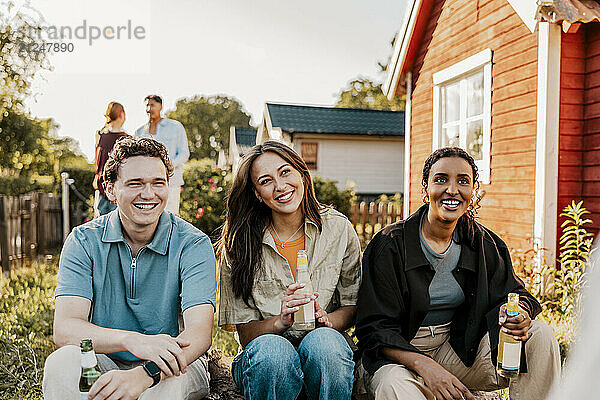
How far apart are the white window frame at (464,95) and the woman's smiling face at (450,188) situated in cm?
429

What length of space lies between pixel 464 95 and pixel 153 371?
6.71 meters

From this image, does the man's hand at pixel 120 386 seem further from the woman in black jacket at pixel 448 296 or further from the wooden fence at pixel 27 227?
the wooden fence at pixel 27 227

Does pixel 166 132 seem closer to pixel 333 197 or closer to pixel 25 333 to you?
pixel 25 333

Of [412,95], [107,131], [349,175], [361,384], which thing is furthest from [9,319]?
[349,175]

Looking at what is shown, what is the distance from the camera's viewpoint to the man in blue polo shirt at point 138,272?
97.5 inches

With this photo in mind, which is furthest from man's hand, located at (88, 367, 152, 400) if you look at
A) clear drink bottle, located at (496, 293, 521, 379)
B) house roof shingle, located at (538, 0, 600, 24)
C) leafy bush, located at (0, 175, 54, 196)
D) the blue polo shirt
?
leafy bush, located at (0, 175, 54, 196)

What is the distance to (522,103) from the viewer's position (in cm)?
611

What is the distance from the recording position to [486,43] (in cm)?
707

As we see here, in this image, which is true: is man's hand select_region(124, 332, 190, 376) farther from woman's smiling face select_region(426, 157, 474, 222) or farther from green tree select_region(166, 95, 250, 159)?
green tree select_region(166, 95, 250, 159)

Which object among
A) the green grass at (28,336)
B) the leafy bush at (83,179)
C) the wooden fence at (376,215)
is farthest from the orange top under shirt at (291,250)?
the leafy bush at (83,179)

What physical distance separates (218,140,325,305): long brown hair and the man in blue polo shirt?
18 centimetres

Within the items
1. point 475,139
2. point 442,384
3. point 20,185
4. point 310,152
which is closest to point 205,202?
point 475,139

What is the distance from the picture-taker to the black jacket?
2.63 m

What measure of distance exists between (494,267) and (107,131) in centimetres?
468
